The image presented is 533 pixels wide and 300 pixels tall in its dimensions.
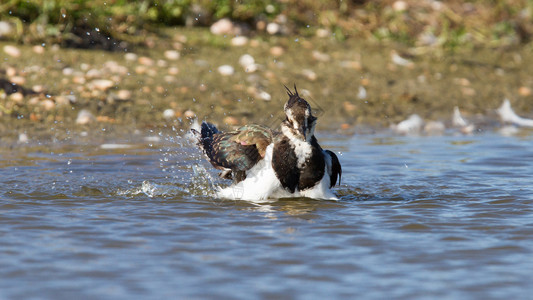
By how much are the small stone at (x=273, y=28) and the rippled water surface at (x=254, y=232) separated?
3.67m

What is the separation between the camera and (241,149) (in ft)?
20.1

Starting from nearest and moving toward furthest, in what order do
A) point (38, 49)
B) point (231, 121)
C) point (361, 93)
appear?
1. point (231, 121)
2. point (38, 49)
3. point (361, 93)

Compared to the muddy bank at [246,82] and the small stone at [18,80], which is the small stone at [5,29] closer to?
the muddy bank at [246,82]

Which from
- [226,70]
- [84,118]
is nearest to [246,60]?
[226,70]

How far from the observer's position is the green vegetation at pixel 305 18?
31.8 feet

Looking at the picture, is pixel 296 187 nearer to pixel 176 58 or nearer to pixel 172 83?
pixel 172 83

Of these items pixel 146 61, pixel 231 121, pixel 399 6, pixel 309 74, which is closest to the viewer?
pixel 231 121

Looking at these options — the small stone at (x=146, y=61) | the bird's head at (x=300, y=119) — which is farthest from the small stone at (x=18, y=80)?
the bird's head at (x=300, y=119)

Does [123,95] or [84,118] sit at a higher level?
[123,95]

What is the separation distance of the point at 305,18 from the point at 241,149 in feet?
19.4

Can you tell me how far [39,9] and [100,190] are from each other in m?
4.05

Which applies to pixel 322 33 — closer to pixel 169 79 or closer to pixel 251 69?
pixel 251 69

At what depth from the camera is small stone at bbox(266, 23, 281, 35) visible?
36.5ft

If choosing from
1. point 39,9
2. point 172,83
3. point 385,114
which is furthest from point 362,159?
point 39,9
